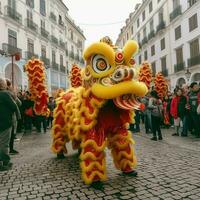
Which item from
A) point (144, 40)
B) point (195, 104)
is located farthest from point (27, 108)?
point (144, 40)

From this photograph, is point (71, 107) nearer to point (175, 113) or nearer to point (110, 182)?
point (110, 182)

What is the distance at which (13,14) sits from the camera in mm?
24797

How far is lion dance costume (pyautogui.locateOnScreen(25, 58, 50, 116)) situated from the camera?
11.4 metres

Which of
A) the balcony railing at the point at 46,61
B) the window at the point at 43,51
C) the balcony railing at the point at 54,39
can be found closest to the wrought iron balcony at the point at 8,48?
the balcony railing at the point at 46,61

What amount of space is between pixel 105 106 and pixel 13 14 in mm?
22581

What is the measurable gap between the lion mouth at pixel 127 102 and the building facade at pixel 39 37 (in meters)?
17.7

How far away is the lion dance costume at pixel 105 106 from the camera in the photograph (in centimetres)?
443

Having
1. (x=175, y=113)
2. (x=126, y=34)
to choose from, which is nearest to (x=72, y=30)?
(x=126, y=34)

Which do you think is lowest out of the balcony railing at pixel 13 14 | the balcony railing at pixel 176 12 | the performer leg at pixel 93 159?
the performer leg at pixel 93 159

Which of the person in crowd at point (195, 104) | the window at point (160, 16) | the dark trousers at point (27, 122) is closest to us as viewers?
the person in crowd at point (195, 104)

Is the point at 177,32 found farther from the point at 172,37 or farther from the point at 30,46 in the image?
the point at 30,46

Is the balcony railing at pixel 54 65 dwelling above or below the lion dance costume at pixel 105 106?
above

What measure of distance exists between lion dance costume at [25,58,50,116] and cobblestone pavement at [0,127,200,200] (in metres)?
4.90

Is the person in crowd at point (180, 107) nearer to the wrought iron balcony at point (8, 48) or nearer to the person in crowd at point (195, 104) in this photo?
the person in crowd at point (195, 104)
